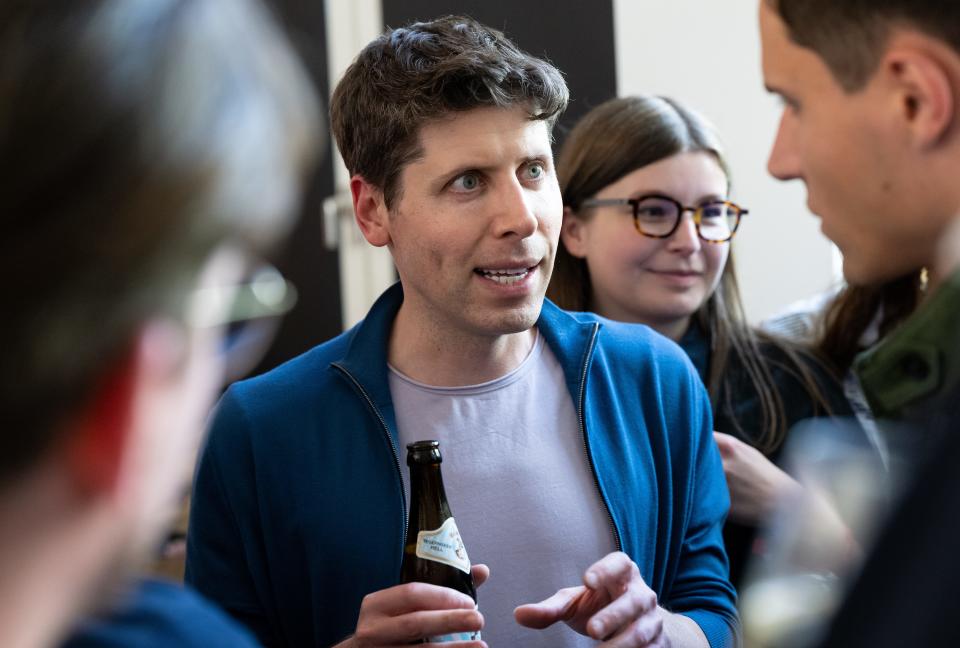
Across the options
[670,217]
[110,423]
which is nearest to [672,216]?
[670,217]

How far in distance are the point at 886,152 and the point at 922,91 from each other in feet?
0.23

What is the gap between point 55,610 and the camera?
0.62m

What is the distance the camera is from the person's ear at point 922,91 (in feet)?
3.07

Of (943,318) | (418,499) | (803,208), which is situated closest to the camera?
(943,318)

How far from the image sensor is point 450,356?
1834 millimetres

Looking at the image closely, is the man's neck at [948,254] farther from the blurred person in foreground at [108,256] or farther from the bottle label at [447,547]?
the bottle label at [447,547]

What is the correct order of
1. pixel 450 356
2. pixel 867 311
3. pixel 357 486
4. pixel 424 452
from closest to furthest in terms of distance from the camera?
pixel 424 452, pixel 357 486, pixel 450 356, pixel 867 311

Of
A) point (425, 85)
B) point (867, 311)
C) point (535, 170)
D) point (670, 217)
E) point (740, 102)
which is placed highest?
point (740, 102)

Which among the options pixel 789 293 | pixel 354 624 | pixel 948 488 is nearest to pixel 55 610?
pixel 948 488

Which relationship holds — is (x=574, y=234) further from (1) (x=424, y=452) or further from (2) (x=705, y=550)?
(1) (x=424, y=452)

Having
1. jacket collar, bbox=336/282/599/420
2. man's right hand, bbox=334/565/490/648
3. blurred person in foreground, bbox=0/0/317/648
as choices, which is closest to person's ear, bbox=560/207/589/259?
jacket collar, bbox=336/282/599/420

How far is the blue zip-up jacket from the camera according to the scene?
1701 millimetres

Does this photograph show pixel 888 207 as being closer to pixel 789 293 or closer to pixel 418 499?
pixel 418 499

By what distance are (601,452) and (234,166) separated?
1.24 m
